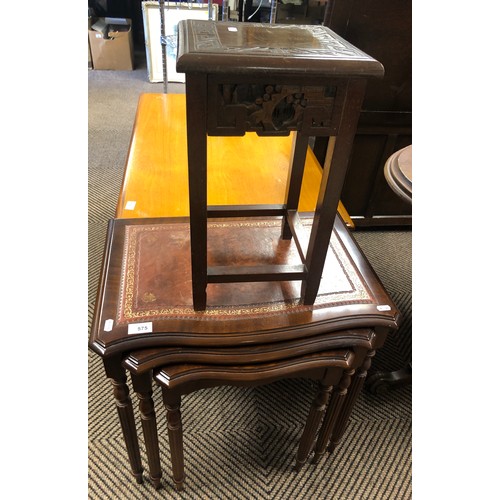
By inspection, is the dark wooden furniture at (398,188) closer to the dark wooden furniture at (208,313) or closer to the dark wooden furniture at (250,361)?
the dark wooden furniture at (208,313)

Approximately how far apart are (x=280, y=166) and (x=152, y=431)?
92cm

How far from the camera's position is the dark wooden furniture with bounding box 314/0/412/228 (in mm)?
1301

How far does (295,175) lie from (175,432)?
0.58 metres

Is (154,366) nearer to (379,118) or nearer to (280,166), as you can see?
(280,166)

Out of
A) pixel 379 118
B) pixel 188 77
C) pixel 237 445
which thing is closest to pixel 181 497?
pixel 237 445

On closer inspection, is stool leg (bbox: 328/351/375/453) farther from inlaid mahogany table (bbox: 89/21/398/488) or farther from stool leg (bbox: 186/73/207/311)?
stool leg (bbox: 186/73/207/311)

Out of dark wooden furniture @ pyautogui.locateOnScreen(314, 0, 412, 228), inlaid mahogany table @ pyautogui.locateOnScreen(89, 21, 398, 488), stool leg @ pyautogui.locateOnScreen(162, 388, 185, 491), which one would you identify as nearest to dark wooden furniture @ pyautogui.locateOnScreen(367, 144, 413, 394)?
inlaid mahogany table @ pyautogui.locateOnScreen(89, 21, 398, 488)

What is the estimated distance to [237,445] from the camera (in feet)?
3.51

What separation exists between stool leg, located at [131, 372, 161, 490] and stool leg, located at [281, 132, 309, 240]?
423 mm

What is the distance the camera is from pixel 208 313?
0.71 meters

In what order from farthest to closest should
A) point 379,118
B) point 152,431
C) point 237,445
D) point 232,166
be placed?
1. point 379,118
2. point 232,166
3. point 237,445
4. point 152,431

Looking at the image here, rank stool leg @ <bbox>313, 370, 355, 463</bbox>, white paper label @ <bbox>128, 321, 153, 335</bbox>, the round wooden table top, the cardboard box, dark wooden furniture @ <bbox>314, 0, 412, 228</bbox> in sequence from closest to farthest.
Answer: white paper label @ <bbox>128, 321, 153, 335</bbox>, stool leg @ <bbox>313, 370, 355, 463</bbox>, the round wooden table top, dark wooden furniture @ <bbox>314, 0, 412, 228</bbox>, the cardboard box

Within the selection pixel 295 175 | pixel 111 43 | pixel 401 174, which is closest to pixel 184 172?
pixel 295 175

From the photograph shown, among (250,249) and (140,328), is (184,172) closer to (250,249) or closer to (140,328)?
(250,249)
